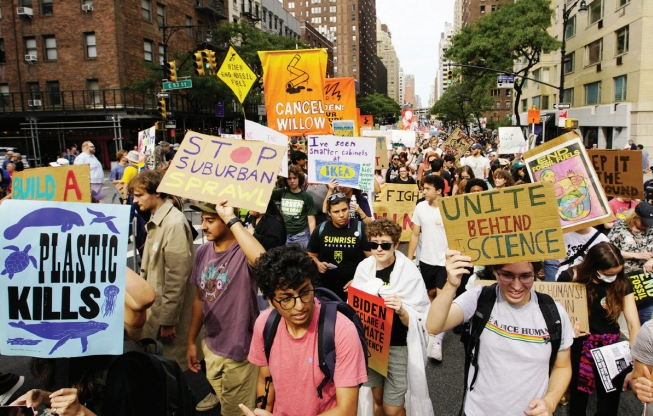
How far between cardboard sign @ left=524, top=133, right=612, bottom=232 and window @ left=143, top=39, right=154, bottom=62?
36.9 m

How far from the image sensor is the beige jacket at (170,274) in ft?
12.4

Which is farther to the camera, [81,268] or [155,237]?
[155,237]

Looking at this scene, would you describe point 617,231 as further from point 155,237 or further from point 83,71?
point 83,71

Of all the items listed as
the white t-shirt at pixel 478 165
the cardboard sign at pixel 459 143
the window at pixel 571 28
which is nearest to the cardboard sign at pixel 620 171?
the white t-shirt at pixel 478 165

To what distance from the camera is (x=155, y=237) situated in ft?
13.0

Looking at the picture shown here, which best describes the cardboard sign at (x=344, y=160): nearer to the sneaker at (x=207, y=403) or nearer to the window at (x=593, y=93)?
the sneaker at (x=207, y=403)

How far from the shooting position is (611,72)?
3139 centimetres

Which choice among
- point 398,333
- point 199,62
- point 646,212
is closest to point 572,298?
point 398,333

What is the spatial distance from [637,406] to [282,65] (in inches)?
275

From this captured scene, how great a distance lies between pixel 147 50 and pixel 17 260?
3805cm

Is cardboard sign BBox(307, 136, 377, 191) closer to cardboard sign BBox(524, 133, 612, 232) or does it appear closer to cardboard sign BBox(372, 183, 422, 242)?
cardboard sign BBox(372, 183, 422, 242)

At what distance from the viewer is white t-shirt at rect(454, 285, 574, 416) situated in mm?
2637

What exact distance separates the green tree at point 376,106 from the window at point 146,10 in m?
52.1

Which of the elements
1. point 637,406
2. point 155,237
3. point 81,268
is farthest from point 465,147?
point 81,268
